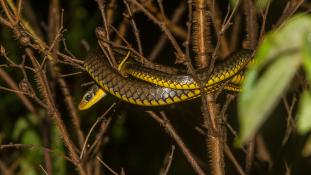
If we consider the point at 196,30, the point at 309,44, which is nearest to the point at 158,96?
the point at 196,30

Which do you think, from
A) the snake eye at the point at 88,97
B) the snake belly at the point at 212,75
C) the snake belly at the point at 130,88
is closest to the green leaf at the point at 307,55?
the snake belly at the point at 212,75

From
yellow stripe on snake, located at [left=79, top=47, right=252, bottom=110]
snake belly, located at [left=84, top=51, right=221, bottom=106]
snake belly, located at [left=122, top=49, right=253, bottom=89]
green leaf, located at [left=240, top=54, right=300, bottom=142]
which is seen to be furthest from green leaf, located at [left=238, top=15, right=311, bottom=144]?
snake belly, located at [left=84, top=51, right=221, bottom=106]

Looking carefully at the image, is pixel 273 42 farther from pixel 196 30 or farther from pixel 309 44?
pixel 196 30

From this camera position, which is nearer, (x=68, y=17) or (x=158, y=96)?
(x=158, y=96)

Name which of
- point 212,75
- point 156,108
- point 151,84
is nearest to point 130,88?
point 151,84

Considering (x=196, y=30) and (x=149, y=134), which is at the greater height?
(x=196, y=30)

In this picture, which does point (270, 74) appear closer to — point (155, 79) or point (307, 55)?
point (307, 55)

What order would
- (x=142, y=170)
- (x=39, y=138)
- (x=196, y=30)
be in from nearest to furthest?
(x=196, y=30), (x=39, y=138), (x=142, y=170)

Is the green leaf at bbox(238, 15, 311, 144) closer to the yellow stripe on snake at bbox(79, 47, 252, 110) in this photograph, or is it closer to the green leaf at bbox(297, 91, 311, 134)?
the green leaf at bbox(297, 91, 311, 134)
